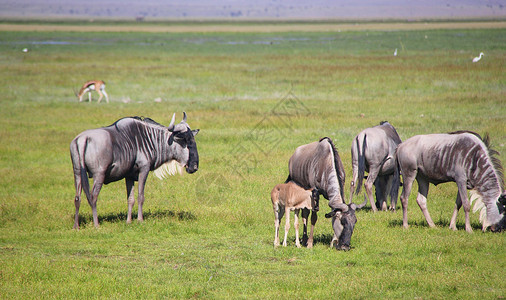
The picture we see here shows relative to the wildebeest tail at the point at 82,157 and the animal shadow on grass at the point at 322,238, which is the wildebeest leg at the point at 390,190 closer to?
the animal shadow on grass at the point at 322,238

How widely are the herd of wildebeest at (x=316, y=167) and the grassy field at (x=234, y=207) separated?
636 millimetres

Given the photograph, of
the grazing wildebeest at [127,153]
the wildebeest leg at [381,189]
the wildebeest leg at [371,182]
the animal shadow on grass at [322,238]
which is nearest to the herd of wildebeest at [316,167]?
the grazing wildebeest at [127,153]

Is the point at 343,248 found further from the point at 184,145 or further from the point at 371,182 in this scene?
the point at 184,145

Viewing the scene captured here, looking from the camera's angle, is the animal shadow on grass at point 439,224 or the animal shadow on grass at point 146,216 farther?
the animal shadow on grass at point 146,216

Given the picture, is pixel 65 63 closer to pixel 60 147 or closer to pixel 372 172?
pixel 60 147

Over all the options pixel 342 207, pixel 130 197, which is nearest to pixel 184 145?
pixel 130 197

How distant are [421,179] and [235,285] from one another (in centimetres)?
583

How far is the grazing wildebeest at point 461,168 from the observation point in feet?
40.9

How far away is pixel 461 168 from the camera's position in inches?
498

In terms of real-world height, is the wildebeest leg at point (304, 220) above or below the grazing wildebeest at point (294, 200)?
below

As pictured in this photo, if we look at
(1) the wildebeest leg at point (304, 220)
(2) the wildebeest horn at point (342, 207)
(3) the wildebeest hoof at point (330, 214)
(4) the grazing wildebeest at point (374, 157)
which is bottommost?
(1) the wildebeest leg at point (304, 220)

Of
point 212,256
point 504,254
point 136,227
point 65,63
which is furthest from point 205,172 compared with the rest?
point 65,63

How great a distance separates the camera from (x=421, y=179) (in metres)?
13.4

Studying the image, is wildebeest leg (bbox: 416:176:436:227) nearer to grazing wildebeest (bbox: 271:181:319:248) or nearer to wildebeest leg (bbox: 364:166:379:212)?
wildebeest leg (bbox: 364:166:379:212)
